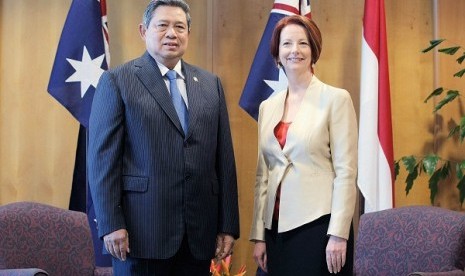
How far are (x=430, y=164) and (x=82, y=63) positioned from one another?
90.4 inches

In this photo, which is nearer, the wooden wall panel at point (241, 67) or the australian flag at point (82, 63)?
the australian flag at point (82, 63)

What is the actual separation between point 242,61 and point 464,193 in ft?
5.69

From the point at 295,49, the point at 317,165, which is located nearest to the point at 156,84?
the point at 295,49

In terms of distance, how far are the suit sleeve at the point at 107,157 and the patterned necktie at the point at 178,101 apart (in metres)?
0.20

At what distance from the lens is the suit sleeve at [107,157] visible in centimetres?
219

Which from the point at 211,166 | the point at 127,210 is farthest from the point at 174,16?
the point at 127,210

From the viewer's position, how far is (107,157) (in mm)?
2215

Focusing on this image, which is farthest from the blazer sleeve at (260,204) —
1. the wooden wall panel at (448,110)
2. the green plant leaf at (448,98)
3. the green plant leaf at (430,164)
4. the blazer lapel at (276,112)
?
the wooden wall panel at (448,110)

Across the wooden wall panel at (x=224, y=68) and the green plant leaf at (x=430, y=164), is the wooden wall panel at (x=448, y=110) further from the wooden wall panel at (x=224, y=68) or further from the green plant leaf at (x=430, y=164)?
the green plant leaf at (x=430, y=164)

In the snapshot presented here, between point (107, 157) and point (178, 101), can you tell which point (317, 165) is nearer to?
point (178, 101)

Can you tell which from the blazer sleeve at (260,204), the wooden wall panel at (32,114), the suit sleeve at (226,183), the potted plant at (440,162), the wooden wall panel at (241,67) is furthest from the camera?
the wooden wall panel at (241,67)

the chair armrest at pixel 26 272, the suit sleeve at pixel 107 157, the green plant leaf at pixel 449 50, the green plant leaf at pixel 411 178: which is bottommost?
the chair armrest at pixel 26 272

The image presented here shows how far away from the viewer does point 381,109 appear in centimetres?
409

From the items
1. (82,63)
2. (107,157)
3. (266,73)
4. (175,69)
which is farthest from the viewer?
(266,73)
